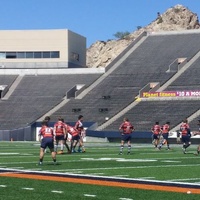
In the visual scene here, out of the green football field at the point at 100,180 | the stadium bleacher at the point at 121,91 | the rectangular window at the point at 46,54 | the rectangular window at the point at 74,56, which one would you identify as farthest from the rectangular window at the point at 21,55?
the green football field at the point at 100,180

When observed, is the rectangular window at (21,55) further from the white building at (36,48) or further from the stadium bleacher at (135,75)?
the stadium bleacher at (135,75)

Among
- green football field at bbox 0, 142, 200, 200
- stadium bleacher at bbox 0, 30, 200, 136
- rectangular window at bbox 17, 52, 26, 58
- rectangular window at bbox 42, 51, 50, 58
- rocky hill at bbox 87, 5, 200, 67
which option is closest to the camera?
green football field at bbox 0, 142, 200, 200

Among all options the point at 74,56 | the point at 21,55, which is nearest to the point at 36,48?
the point at 21,55

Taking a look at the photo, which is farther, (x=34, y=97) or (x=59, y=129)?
(x=34, y=97)

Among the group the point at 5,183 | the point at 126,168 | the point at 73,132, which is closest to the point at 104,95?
the point at 73,132

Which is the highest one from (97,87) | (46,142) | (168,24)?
(168,24)

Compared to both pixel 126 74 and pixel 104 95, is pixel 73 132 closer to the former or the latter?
pixel 104 95

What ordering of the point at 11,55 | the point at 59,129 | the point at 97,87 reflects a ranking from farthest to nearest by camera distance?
1. the point at 11,55
2. the point at 97,87
3. the point at 59,129

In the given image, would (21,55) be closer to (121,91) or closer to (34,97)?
(34,97)

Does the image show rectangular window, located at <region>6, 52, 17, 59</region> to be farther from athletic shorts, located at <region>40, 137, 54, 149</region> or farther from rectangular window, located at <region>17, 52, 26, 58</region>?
athletic shorts, located at <region>40, 137, 54, 149</region>

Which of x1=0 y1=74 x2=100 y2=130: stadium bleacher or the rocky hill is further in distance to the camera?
the rocky hill

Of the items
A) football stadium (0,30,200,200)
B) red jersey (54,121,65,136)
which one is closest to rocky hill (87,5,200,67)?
football stadium (0,30,200,200)

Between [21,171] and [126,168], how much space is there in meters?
3.54

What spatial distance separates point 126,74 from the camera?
7394 cm
